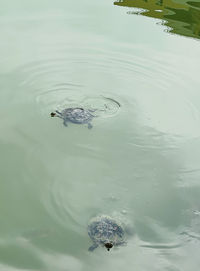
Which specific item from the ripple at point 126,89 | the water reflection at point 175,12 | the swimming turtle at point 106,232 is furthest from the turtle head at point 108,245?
the water reflection at point 175,12

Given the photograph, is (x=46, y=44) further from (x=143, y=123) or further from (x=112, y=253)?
(x=112, y=253)

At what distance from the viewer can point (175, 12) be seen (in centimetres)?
633

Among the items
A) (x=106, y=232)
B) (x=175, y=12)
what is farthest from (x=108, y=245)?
(x=175, y=12)

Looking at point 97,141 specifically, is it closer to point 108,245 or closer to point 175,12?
point 108,245

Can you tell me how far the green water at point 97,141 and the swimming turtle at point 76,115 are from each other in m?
0.08

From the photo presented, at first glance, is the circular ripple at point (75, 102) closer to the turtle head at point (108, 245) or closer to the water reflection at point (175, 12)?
the turtle head at point (108, 245)

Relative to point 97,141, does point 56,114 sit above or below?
above

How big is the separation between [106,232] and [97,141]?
1.06 meters

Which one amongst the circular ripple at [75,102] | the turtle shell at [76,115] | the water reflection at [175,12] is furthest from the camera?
the water reflection at [175,12]

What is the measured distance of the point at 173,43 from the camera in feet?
17.2

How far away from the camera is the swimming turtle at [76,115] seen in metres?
3.48

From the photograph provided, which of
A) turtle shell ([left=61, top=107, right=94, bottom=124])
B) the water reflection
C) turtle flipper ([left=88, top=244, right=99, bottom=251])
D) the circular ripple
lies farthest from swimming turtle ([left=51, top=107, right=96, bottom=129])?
the water reflection

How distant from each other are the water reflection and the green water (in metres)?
0.07

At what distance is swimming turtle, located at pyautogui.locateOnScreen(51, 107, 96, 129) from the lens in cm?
348
